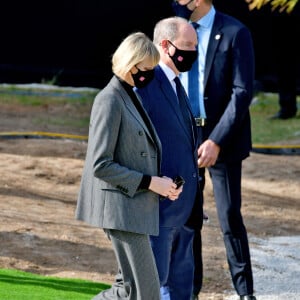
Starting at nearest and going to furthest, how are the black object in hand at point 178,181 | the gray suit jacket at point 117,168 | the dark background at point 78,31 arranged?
1. the gray suit jacket at point 117,168
2. the black object in hand at point 178,181
3. the dark background at point 78,31

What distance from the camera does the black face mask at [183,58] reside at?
5.89 m

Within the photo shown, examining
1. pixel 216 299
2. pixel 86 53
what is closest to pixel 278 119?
pixel 86 53

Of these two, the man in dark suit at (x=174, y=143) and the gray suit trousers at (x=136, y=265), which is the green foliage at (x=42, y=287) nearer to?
the man in dark suit at (x=174, y=143)

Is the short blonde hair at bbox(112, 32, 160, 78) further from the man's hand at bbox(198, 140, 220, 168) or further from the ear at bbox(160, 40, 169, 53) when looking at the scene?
the man's hand at bbox(198, 140, 220, 168)

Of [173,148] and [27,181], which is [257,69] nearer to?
[27,181]

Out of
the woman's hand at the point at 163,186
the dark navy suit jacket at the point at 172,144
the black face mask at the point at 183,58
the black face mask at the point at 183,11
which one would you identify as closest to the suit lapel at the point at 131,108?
the woman's hand at the point at 163,186

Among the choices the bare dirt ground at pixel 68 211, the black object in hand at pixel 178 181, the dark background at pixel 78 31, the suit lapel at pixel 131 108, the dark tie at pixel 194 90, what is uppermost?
the suit lapel at pixel 131 108

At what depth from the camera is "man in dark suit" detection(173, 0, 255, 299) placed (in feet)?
21.8

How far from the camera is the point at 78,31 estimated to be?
16.4 metres

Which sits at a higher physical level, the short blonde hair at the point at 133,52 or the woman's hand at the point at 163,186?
the short blonde hair at the point at 133,52

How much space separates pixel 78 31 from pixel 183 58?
10.6 m

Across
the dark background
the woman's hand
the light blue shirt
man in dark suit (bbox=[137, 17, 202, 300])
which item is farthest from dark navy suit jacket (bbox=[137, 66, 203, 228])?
the dark background

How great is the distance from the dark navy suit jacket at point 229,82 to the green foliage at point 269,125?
6967mm

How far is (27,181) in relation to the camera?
406 inches
